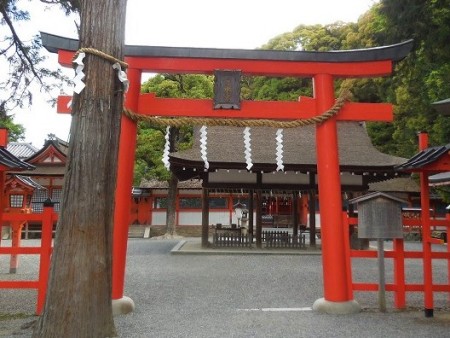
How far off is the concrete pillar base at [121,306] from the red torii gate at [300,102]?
0.04m

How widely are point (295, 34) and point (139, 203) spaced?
18.2m

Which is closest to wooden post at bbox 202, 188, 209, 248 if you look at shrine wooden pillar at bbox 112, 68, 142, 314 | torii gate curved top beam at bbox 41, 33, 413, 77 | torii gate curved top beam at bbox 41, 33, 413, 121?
shrine wooden pillar at bbox 112, 68, 142, 314

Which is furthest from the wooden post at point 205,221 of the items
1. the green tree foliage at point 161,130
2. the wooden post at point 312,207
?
the green tree foliage at point 161,130

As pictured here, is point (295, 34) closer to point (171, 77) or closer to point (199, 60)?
point (171, 77)

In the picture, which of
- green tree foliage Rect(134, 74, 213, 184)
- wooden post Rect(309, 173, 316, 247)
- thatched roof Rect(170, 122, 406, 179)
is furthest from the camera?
green tree foliage Rect(134, 74, 213, 184)

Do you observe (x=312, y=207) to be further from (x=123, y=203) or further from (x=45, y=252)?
(x=45, y=252)

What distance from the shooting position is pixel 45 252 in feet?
18.3

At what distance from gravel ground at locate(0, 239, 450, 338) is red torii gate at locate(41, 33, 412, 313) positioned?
1.76 feet

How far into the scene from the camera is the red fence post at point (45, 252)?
546 centimetres

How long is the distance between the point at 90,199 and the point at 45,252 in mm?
2402

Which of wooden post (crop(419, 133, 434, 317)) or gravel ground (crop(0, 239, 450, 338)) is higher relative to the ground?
wooden post (crop(419, 133, 434, 317))

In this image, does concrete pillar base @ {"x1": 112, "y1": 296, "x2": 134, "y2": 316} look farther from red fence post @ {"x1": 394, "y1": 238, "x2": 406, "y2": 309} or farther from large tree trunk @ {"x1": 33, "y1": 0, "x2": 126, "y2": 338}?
red fence post @ {"x1": 394, "y1": 238, "x2": 406, "y2": 309}

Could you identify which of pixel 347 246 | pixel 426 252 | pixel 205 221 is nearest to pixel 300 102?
pixel 347 246

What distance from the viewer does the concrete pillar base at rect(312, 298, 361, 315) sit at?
5.37m
